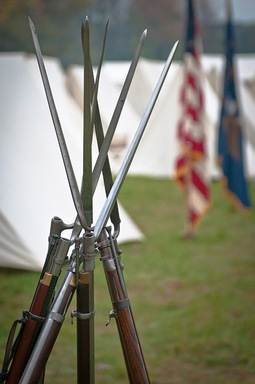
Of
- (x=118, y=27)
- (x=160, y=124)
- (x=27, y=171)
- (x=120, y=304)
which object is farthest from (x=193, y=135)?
(x=118, y=27)

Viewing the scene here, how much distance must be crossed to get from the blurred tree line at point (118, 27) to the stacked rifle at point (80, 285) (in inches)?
388


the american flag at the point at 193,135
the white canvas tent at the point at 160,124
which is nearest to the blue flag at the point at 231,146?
the american flag at the point at 193,135

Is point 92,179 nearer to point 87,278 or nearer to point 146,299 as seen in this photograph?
point 87,278

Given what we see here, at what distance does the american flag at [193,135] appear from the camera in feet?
14.2

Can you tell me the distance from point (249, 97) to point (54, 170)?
6651 millimetres

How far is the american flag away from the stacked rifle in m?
3.49

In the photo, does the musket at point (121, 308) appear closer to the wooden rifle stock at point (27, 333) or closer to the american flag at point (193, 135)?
the wooden rifle stock at point (27, 333)

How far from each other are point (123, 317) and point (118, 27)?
478 inches

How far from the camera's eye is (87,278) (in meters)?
0.88

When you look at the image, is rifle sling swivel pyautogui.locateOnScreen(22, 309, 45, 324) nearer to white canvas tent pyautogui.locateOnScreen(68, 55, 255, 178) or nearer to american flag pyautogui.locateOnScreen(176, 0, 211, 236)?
american flag pyautogui.locateOnScreen(176, 0, 211, 236)

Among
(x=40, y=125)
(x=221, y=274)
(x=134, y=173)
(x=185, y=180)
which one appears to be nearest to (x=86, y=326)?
(x=40, y=125)

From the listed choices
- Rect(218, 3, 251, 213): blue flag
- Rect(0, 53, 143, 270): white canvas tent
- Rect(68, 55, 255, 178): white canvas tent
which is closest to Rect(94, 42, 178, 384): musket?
Rect(0, 53, 143, 270): white canvas tent

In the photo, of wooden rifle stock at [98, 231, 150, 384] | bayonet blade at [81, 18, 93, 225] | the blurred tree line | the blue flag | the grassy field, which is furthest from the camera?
the blurred tree line

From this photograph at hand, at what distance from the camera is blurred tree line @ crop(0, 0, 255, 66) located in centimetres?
1181
